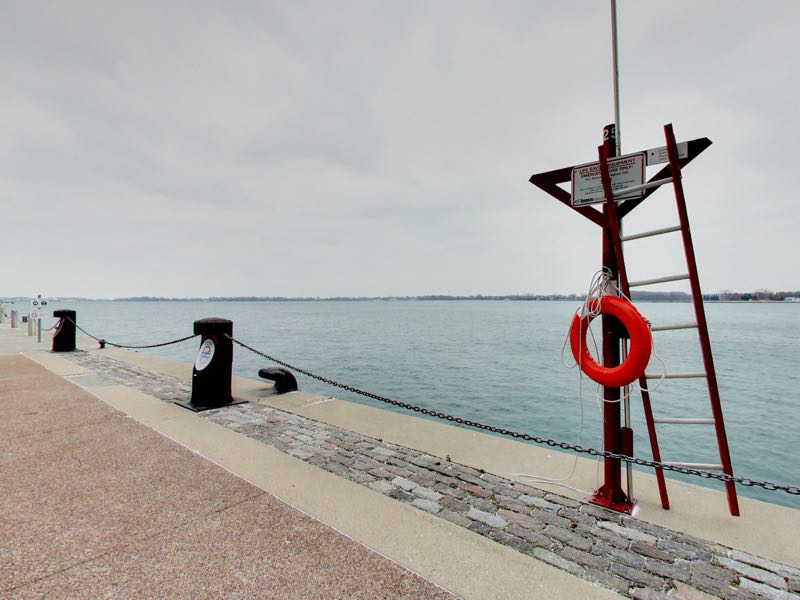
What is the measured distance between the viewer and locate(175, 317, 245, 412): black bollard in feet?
19.2

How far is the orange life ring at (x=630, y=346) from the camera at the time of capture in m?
2.93

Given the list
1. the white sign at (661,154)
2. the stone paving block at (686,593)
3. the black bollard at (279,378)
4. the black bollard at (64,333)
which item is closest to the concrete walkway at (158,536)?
the stone paving block at (686,593)

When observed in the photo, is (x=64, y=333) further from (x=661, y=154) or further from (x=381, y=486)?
(x=661, y=154)

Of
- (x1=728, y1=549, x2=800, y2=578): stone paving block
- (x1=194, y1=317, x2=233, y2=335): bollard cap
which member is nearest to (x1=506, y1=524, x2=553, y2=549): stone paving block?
(x1=728, y1=549, x2=800, y2=578): stone paving block

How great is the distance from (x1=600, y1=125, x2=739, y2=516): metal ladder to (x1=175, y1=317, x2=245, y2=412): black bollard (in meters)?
5.19

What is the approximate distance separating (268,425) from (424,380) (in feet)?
36.5

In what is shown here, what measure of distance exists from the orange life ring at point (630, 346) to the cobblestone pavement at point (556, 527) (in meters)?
1.07

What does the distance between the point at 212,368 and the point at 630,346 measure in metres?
5.49

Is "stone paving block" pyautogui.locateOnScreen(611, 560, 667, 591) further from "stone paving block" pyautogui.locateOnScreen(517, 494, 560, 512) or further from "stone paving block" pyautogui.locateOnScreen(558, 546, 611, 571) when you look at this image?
"stone paving block" pyautogui.locateOnScreen(517, 494, 560, 512)

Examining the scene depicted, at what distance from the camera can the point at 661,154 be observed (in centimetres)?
316

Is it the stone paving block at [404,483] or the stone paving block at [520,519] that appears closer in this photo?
the stone paving block at [520,519]

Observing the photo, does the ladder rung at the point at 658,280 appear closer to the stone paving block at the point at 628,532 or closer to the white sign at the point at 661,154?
the white sign at the point at 661,154

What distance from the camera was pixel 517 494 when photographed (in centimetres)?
335

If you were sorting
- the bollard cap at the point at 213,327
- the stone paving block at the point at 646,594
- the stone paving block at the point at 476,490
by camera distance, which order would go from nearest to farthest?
1. the stone paving block at the point at 646,594
2. the stone paving block at the point at 476,490
3. the bollard cap at the point at 213,327
